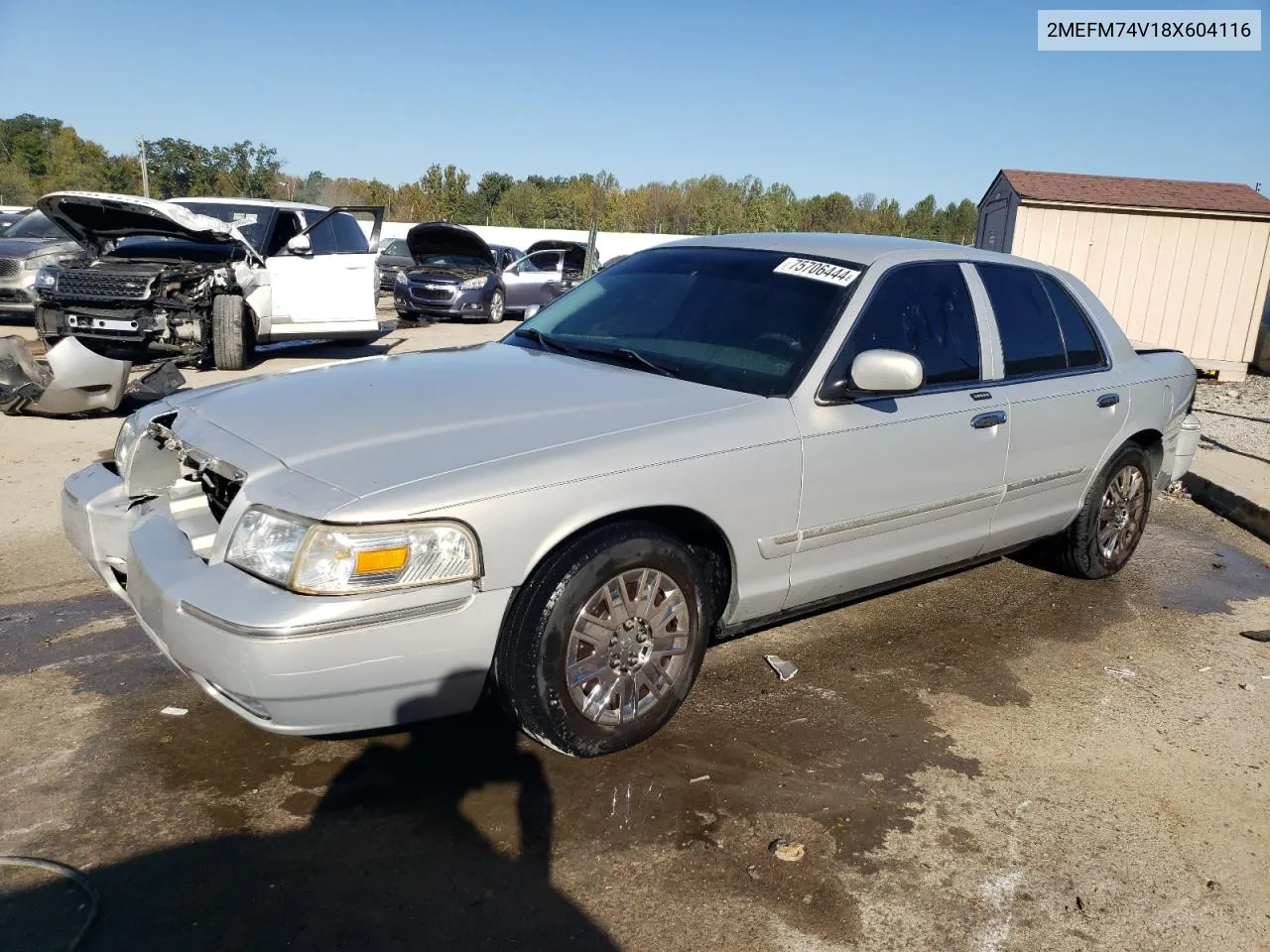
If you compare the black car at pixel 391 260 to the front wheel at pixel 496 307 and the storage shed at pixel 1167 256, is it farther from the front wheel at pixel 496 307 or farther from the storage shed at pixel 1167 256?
the storage shed at pixel 1167 256

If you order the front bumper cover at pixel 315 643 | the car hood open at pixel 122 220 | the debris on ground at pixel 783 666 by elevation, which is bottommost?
the debris on ground at pixel 783 666

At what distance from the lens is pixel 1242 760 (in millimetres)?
3434

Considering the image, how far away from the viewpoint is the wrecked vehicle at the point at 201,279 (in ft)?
31.5

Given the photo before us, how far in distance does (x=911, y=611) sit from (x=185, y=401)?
326 centimetres

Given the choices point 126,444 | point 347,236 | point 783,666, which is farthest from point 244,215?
point 783,666

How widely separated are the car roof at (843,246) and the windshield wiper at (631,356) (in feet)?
2.60

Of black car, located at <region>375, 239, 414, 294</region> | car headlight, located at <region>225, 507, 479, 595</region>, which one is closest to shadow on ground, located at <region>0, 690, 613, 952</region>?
car headlight, located at <region>225, 507, 479, 595</region>

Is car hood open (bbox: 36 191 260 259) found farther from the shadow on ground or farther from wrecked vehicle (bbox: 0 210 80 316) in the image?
the shadow on ground

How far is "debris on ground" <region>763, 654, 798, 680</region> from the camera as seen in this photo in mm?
3898

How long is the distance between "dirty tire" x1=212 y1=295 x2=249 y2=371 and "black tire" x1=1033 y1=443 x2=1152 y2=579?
8106mm

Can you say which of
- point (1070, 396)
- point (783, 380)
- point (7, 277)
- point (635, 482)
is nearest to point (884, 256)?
point (783, 380)

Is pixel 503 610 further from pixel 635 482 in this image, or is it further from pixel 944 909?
pixel 944 909

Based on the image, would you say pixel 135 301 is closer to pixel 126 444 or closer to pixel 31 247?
pixel 31 247

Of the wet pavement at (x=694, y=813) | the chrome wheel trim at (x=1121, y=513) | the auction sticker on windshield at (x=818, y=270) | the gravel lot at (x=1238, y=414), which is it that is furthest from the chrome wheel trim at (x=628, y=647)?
the gravel lot at (x=1238, y=414)
